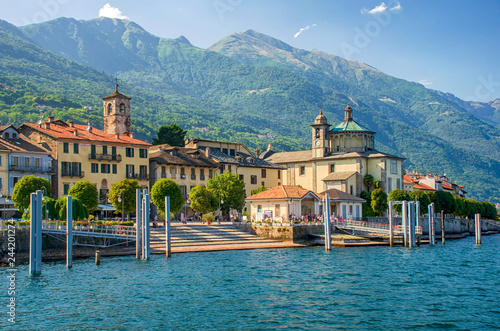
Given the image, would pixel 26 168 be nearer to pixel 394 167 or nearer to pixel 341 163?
pixel 341 163

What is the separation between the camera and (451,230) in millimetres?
101625

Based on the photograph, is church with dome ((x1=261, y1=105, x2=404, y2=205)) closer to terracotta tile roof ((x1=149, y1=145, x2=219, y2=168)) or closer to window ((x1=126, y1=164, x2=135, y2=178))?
terracotta tile roof ((x1=149, y1=145, x2=219, y2=168))

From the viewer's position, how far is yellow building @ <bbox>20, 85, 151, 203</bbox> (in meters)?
68.2

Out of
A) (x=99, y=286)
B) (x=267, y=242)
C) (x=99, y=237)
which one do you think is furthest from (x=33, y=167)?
(x=99, y=286)

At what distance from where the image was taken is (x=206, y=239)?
199 feet

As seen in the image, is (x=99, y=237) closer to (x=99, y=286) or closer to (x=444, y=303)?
(x=99, y=286)

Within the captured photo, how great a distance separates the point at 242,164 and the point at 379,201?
21.9 m

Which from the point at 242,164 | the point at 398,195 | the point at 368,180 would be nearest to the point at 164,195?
the point at 242,164

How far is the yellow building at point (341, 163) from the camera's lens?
94.9 meters

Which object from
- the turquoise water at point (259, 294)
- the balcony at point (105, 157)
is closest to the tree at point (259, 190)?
→ the balcony at point (105, 157)

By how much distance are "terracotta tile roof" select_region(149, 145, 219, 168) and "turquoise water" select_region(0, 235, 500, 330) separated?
29.6m

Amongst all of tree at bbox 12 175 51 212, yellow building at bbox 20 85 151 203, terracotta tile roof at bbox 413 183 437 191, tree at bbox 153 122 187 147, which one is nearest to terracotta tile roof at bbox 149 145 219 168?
yellow building at bbox 20 85 151 203

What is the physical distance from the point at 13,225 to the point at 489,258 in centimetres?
4392

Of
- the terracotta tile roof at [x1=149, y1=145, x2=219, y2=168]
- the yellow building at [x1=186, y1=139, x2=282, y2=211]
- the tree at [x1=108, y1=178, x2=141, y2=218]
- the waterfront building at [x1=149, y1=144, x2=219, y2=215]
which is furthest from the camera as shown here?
the yellow building at [x1=186, y1=139, x2=282, y2=211]
